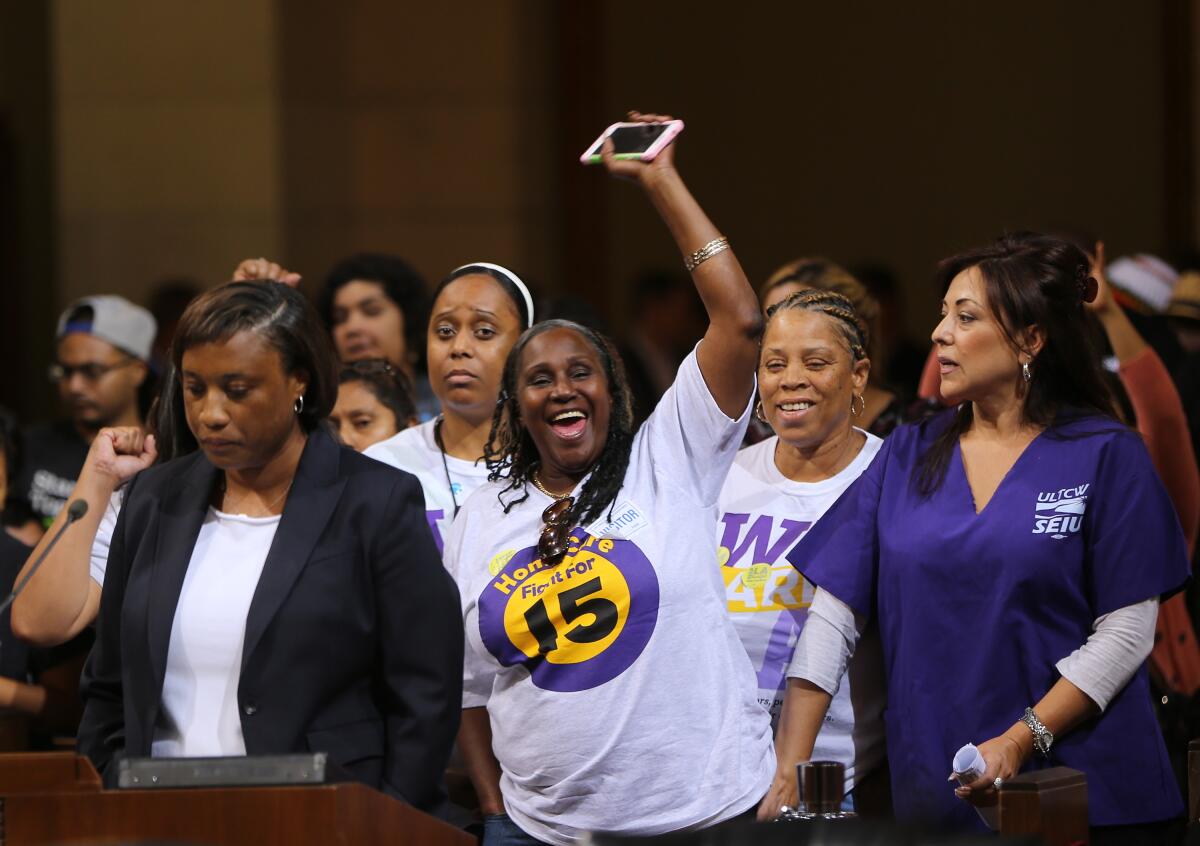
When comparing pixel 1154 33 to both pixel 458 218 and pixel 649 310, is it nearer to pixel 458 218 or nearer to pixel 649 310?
pixel 649 310

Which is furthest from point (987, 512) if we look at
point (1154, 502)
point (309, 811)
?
point (309, 811)

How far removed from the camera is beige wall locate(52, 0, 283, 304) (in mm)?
7254

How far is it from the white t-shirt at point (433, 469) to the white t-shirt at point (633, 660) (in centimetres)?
47

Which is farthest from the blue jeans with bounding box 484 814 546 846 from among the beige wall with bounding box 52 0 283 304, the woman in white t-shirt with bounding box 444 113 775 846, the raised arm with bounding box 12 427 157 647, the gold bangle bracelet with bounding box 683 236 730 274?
the beige wall with bounding box 52 0 283 304

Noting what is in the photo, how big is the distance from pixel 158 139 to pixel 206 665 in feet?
16.6

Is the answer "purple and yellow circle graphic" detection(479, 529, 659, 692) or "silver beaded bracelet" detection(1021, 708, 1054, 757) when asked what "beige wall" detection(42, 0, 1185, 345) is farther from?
"silver beaded bracelet" detection(1021, 708, 1054, 757)

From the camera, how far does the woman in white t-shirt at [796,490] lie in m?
3.24

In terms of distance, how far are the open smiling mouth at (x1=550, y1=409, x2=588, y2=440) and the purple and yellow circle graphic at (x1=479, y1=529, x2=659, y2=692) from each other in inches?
7.2

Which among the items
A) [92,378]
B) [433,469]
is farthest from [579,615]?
[92,378]

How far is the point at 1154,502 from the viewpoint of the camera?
2967mm

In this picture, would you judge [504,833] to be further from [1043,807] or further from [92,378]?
[92,378]

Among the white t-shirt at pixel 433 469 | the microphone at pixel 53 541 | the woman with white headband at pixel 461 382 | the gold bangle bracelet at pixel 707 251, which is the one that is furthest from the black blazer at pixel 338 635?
the woman with white headband at pixel 461 382

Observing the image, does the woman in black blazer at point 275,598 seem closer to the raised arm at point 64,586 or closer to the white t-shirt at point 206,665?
the white t-shirt at point 206,665

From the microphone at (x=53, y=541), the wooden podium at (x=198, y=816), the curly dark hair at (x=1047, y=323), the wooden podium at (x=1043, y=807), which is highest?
the curly dark hair at (x=1047, y=323)
